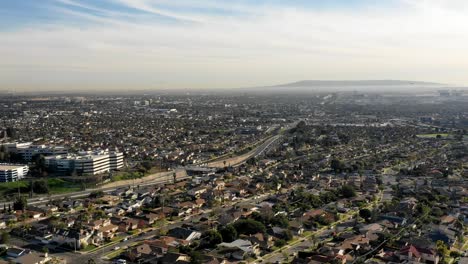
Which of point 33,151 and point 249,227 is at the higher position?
point 33,151

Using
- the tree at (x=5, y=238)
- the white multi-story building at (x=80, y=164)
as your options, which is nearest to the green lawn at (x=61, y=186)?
the white multi-story building at (x=80, y=164)

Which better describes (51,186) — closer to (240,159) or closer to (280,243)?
(240,159)

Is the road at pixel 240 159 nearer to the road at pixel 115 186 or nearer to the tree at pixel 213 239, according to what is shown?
the road at pixel 115 186

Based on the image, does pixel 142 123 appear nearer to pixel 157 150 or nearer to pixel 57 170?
pixel 157 150

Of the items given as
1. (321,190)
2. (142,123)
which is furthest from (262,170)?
(142,123)

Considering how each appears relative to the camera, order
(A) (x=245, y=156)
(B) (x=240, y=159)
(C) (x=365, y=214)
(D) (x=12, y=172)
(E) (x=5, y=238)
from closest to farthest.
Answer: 1. (E) (x=5, y=238)
2. (C) (x=365, y=214)
3. (D) (x=12, y=172)
4. (B) (x=240, y=159)
5. (A) (x=245, y=156)

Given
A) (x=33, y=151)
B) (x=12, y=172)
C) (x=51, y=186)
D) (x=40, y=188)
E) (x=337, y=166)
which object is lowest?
(x=337, y=166)

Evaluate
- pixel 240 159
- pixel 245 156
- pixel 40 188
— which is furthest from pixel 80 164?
pixel 245 156

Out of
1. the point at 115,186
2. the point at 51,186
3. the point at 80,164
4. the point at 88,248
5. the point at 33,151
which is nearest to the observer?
the point at 88,248

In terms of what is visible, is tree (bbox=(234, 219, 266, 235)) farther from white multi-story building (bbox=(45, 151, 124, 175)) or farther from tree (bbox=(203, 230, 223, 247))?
white multi-story building (bbox=(45, 151, 124, 175))
